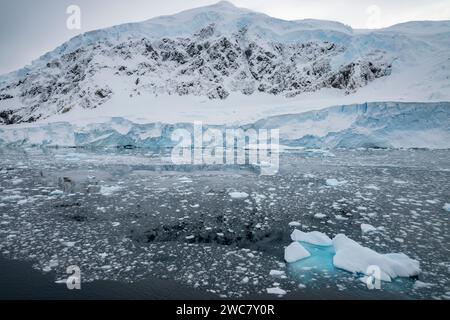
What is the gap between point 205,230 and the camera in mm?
5195

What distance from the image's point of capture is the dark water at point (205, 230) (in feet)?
11.5

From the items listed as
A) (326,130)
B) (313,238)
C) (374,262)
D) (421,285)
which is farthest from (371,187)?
(326,130)

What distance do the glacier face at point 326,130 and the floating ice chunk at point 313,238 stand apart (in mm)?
14438

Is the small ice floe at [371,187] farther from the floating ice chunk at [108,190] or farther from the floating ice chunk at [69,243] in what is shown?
the floating ice chunk at [69,243]

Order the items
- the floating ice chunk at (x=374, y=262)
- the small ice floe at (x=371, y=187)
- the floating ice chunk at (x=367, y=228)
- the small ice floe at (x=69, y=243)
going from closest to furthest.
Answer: the floating ice chunk at (x=374, y=262)
the small ice floe at (x=69, y=243)
the floating ice chunk at (x=367, y=228)
the small ice floe at (x=371, y=187)

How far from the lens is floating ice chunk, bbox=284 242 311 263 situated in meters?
4.11

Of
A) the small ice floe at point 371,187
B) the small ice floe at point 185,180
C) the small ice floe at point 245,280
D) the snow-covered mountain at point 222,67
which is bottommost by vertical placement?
the small ice floe at point 245,280

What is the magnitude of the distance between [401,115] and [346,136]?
9.55 ft

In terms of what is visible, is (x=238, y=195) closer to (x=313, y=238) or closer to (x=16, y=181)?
(x=313, y=238)

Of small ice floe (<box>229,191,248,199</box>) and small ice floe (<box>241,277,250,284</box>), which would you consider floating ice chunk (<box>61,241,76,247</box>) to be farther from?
small ice floe (<box>229,191,248,199</box>)

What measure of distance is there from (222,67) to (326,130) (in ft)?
68.6

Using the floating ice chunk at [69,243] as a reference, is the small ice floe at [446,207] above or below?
above

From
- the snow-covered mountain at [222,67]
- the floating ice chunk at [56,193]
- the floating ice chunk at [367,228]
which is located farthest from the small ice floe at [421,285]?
the snow-covered mountain at [222,67]
